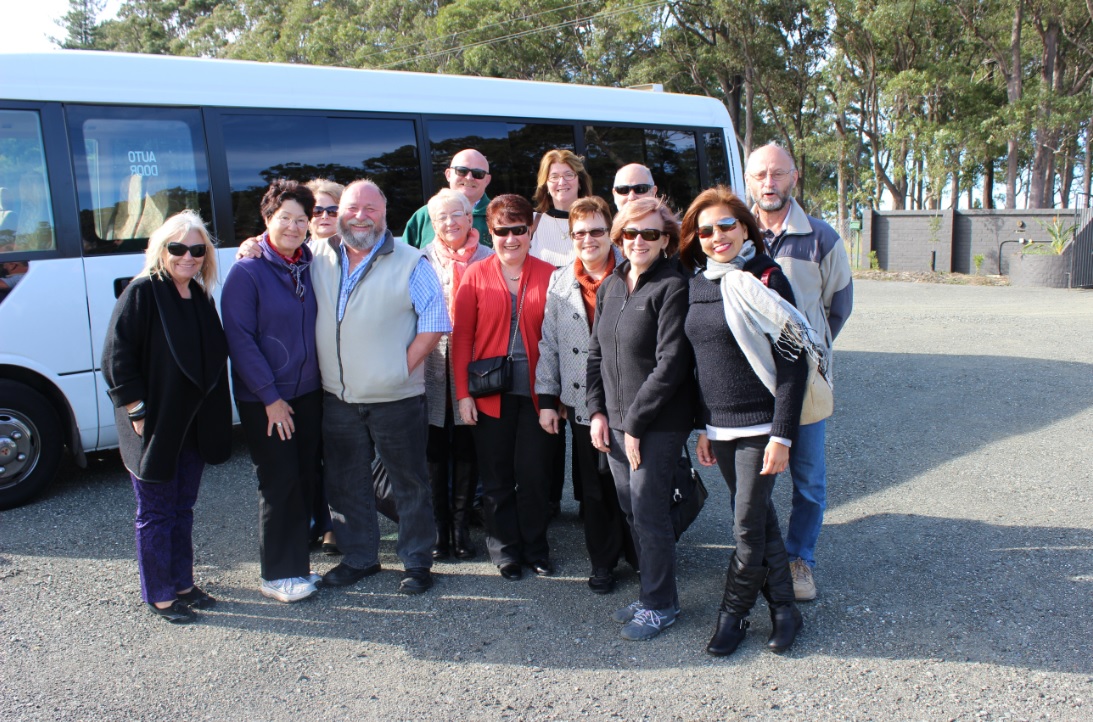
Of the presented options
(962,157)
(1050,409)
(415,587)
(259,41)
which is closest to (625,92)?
(1050,409)

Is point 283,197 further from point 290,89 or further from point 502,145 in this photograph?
point 502,145

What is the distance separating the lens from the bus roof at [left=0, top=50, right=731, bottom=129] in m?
5.37

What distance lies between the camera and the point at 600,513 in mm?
4219

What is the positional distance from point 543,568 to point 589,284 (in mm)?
1443

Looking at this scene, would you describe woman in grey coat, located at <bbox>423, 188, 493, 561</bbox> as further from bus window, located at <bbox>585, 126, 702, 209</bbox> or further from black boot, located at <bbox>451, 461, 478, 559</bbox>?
bus window, located at <bbox>585, 126, 702, 209</bbox>

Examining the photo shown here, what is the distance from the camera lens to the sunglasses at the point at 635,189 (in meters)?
4.66

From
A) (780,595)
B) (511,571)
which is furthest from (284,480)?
(780,595)

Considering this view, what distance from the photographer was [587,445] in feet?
13.6

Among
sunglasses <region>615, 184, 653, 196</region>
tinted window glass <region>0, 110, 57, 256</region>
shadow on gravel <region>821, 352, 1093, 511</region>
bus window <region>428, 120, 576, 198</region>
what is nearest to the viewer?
sunglasses <region>615, 184, 653, 196</region>

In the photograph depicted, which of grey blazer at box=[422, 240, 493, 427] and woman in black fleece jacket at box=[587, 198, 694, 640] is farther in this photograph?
grey blazer at box=[422, 240, 493, 427]

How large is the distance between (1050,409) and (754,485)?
5.28 m

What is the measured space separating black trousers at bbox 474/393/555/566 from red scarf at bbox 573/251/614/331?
22.1 inches

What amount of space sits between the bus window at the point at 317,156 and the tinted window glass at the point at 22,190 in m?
1.13

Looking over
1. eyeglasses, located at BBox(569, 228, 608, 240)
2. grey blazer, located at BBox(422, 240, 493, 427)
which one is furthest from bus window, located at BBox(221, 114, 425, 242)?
eyeglasses, located at BBox(569, 228, 608, 240)
